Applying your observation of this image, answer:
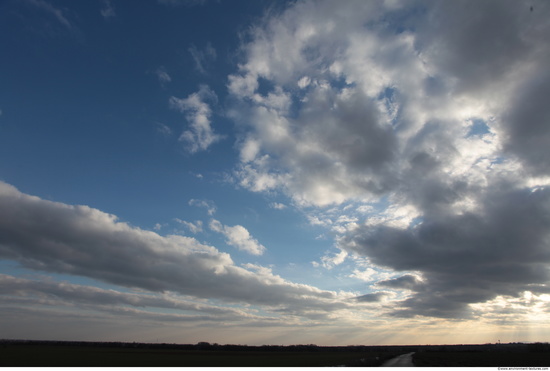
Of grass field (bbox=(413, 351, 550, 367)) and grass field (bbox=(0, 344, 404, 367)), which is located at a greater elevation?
grass field (bbox=(413, 351, 550, 367))

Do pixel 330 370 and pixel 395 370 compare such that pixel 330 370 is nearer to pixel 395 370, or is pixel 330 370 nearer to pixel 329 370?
pixel 329 370

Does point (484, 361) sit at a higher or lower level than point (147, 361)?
higher

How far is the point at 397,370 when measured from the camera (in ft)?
238

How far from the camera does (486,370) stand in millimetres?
58500

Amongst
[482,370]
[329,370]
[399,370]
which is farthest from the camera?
[399,370]

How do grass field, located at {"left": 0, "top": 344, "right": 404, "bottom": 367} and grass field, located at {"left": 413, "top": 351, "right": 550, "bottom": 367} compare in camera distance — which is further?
grass field, located at {"left": 413, "top": 351, "right": 550, "bottom": 367}

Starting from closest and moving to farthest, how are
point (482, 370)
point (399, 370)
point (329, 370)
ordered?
point (482, 370)
point (329, 370)
point (399, 370)

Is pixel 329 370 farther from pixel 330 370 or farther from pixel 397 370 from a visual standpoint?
pixel 397 370

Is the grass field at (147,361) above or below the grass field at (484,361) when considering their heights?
below

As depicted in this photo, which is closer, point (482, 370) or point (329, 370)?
point (482, 370)

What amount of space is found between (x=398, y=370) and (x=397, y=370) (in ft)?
0.86

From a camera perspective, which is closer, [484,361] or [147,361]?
[147,361]

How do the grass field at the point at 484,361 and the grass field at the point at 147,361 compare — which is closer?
the grass field at the point at 147,361

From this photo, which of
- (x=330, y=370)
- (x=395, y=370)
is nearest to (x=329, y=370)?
(x=330, y=370)
